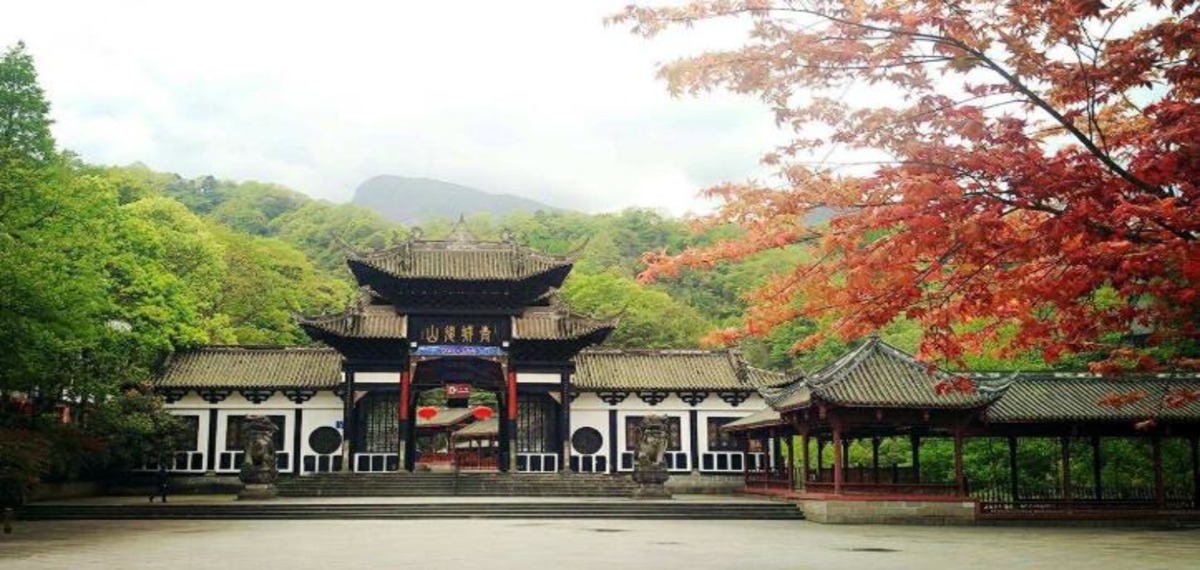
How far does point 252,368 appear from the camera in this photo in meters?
30.6

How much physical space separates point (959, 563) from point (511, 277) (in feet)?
63.8

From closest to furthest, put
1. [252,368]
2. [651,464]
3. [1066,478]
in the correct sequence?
[1066,478], [651,464], [252,368]

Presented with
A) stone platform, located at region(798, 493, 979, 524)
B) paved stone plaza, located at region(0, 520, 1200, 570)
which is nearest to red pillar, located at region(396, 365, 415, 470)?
paved stone plaza, located at region(0, 520, 1200, 570)

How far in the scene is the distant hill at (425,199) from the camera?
177500 mm

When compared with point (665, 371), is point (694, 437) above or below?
below

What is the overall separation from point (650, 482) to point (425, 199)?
528 feet

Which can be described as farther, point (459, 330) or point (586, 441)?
point (586, 441)

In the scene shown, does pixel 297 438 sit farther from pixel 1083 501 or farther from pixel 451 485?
pixel 1083 501

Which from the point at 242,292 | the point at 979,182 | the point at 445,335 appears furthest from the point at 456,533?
the point at 242,292

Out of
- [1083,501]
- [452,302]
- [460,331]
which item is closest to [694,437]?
[460,331]

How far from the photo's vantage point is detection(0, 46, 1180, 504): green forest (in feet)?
60.4

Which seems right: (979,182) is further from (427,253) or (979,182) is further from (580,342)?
(427,253)

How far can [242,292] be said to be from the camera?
4288 cm

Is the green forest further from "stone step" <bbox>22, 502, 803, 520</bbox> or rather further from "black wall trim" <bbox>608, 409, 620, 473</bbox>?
"black wall trim" <bbox>608, 409, 620, 473</bbox>
